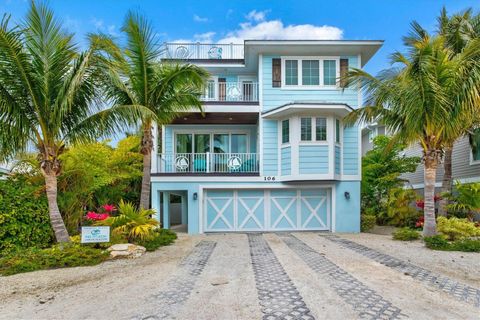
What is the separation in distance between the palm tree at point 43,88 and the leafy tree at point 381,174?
12315 millimetres

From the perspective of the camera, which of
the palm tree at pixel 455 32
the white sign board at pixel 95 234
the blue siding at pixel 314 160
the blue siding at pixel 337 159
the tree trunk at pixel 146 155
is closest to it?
the white sign board at pixel 95 234

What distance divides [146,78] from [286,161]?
6.44m

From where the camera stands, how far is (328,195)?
13.1m

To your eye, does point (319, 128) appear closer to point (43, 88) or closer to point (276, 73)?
point (276, 73)

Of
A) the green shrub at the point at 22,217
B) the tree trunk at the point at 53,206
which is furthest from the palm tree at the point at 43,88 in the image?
the green shrub at the point at 22,217

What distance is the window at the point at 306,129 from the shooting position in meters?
12.2

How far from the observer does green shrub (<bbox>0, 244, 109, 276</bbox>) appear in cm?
638

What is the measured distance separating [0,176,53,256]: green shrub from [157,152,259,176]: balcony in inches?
209

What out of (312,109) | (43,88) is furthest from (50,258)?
(312,109)

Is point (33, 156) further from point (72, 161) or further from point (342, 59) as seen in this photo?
point (342, 59)

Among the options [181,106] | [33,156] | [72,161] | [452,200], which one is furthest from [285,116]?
[33,156]

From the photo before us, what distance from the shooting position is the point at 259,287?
5164 mm

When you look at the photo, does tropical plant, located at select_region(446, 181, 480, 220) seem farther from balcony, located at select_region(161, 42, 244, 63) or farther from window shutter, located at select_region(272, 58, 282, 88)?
balcony, located at select_region(161, 42, 244, 63)

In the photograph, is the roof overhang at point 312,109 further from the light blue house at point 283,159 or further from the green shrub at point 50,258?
the green shrub at point 50,258
